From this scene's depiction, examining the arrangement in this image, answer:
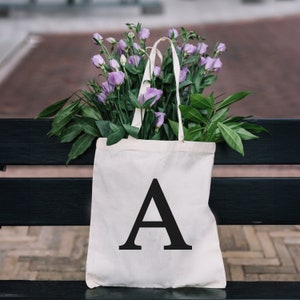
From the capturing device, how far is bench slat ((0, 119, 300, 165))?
101 inches

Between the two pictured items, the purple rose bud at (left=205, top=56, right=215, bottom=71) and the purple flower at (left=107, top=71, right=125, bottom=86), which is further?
the purple rose bud at (left=205, top=56, right=215, bottom=71)

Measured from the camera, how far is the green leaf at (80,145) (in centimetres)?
248

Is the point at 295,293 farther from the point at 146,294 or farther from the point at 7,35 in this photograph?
the point at 7,35

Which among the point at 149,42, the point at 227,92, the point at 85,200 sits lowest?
the point at 149,42

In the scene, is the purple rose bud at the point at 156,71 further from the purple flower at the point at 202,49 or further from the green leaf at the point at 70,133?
the green leaf at the point at 70,133

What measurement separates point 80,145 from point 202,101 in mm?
434

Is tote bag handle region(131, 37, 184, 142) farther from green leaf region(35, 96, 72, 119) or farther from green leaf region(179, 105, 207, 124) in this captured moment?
green leaf region(35, 96, 72, 119)

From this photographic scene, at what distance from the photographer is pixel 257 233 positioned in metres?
4.48

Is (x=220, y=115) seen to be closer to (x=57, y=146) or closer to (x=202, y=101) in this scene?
(x=202, y=101)

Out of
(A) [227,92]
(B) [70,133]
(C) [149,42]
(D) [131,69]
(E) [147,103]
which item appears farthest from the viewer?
(C) [149,42]

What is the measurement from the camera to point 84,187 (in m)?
2.59

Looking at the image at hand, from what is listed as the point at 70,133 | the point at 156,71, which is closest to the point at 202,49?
the point at 156,71

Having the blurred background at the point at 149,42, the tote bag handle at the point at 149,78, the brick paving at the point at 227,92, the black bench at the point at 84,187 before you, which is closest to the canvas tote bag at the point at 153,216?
the tote bag handle at the point at 149,78

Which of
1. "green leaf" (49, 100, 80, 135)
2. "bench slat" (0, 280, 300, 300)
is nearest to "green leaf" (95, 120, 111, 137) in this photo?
"green leaf" (49, 100, 80, 135)
